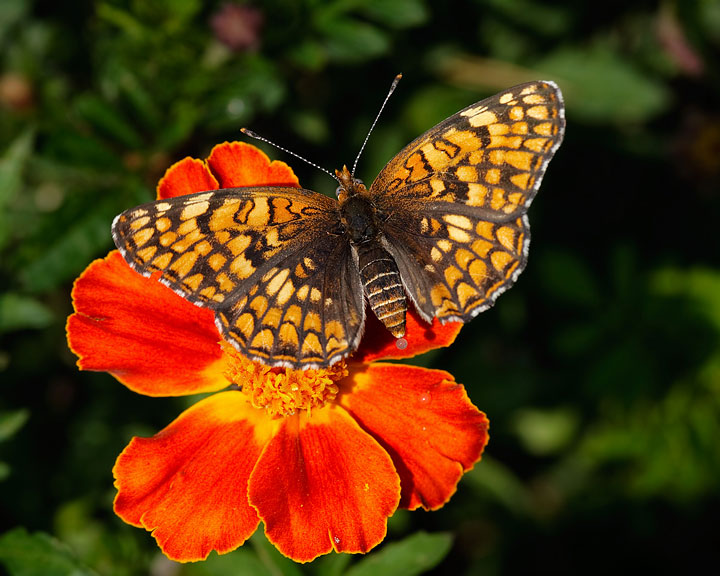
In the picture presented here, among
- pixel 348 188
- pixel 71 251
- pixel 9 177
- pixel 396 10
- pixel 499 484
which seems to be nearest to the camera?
pixel 348 188

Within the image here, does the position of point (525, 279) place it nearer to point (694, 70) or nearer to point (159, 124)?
point (694, 70)

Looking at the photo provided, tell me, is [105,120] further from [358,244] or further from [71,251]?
[358,244]

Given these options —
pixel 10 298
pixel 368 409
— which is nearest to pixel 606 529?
pixel 368 409

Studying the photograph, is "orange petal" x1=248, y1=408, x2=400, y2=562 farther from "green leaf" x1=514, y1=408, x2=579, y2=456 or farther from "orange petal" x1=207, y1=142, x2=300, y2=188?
"green leaf" x1=514, y1=408, x2=579, y2=456

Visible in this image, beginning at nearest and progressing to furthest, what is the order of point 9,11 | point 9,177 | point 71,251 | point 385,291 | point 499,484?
point 385,291
point 9,177
point 71,251
point 9,11
point 499,484

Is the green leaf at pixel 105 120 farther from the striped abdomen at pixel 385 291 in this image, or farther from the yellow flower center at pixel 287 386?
the striped abdomen at pixel 385 291

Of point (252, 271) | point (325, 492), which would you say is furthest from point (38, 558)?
point (252, 271)
